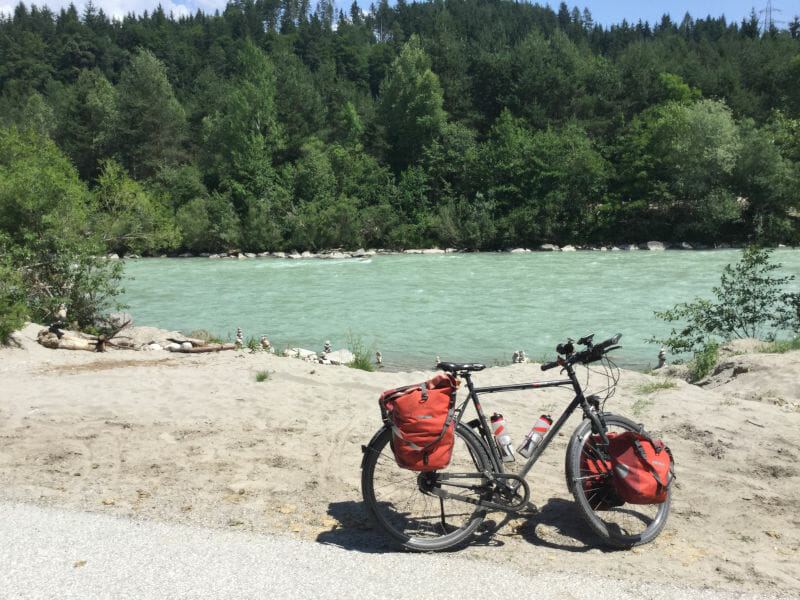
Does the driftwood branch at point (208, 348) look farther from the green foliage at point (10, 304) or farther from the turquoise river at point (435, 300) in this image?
the turquoise river at point (435, 300)

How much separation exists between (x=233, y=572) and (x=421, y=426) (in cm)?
118

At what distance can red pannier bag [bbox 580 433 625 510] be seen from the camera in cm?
392

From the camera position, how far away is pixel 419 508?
427 centimetres

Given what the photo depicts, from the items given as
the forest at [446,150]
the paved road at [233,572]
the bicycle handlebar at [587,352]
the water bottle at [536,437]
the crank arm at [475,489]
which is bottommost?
A: the paved road at [233,572]

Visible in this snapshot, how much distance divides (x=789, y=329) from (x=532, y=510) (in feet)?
39.8

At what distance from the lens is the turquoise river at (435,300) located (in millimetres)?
15148

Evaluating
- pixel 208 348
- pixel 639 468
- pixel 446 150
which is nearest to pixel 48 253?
pixel 208 348

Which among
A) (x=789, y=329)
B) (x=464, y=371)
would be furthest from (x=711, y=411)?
(x=789, y=329)

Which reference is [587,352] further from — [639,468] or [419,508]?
[419,508]

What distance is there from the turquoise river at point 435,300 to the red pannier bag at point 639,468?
6840mm

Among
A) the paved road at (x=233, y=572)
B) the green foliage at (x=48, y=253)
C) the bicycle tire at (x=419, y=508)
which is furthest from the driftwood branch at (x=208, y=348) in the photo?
the bicycle tire at (x=419, y=508)

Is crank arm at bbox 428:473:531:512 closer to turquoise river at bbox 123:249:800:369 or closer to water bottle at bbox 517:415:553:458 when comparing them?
water bottle at bbox 517:415:553:458

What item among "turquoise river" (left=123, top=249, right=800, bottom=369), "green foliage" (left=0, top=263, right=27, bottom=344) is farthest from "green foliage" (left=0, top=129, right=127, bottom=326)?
"turquoise river" (left=123, top=249, right=800, bottom=369)

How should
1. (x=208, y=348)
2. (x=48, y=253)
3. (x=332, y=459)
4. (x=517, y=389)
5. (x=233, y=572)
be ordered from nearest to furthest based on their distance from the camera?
(x=233, y=572)
(x=517, y=389)
(x=332, y=459)
(x=208, y=348)
(x=48, y=253)
